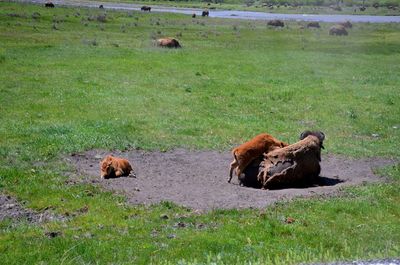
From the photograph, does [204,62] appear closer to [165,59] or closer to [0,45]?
[165,59]

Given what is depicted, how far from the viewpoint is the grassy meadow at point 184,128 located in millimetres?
10453

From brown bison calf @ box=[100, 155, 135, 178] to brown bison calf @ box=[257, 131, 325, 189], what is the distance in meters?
3.17

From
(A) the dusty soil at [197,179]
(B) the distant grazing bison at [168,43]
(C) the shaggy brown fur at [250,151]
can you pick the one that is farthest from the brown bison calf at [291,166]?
(B) the distant grazing bison at [168,43]

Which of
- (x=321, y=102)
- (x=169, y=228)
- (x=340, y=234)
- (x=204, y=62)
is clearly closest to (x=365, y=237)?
(x=340, y=234)

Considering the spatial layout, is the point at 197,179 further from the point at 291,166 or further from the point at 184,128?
the point at 184,128

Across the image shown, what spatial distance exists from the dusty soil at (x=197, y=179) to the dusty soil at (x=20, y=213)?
179cm

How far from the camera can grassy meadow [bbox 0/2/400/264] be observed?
34.3 feet

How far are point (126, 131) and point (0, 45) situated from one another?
25.2 m

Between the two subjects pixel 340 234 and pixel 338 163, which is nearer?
pixel 340 234

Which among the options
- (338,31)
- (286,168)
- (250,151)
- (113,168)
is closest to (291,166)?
(286,168)

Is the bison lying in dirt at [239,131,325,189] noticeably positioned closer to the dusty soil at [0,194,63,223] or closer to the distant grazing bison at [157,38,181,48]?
the dusty soil at [0,194,63,223]

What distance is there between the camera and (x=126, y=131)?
63.9 ft

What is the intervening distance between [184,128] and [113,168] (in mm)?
5822

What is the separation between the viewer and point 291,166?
571 inches
